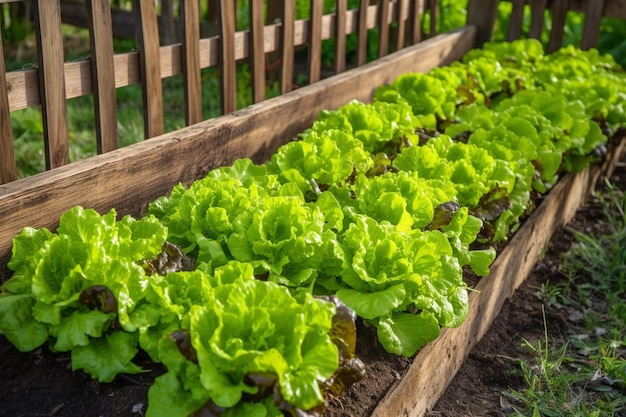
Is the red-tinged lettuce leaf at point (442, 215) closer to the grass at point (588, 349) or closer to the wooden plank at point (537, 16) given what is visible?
the grass at point (588, 349)

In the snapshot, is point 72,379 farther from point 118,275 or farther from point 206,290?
point 206,290

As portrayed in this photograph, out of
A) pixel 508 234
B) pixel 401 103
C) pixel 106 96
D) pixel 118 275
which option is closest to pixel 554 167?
pixel 508 234

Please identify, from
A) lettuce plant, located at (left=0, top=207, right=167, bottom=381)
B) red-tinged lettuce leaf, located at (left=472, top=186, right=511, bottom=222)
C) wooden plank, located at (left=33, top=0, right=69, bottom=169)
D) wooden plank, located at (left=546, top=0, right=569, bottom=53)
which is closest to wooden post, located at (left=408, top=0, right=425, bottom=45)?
wooden plank, located at (left=546, top=0, right=569, bottom=53)

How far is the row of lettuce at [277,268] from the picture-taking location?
66.9 inches

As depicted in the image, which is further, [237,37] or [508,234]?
[237,37]

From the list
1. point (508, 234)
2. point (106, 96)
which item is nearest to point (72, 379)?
point (106, 96)

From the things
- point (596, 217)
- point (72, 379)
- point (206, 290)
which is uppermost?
point (206, 290)

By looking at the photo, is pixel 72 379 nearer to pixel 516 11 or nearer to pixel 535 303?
pixel 535 303

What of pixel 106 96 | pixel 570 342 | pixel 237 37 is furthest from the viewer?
pixel 237 37

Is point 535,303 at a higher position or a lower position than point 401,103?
lower

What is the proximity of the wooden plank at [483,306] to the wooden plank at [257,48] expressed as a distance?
147 cm

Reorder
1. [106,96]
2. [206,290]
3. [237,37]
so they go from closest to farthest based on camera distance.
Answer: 1. [206,290]
2. [106,96]
3. [237,37]

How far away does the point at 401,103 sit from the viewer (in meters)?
3.66

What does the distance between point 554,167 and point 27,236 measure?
8.04 ft
